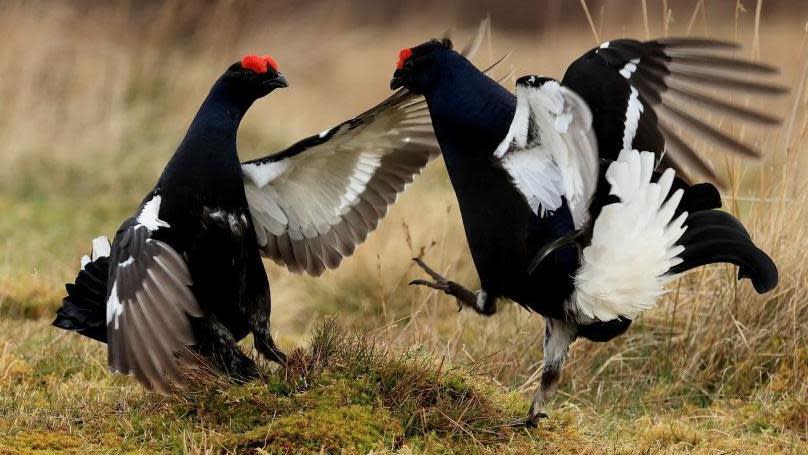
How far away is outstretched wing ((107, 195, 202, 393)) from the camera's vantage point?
3.57m

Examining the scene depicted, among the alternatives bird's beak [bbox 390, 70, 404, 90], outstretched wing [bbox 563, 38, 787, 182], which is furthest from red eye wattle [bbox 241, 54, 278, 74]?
outstretched wing [bbox 563, 38, 787, 182]

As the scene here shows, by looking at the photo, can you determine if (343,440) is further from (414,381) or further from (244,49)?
(244,49)

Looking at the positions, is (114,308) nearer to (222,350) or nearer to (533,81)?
(222,350)

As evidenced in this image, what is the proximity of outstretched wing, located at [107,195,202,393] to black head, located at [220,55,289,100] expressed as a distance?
800mm

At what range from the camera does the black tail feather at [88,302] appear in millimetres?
4215

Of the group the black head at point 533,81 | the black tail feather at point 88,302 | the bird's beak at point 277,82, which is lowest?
the black tail feather at point 88,302

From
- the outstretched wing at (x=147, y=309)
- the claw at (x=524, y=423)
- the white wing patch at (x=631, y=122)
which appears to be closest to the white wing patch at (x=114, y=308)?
the outstretched wing at (x=147, y=309)

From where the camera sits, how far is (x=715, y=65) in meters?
3.98

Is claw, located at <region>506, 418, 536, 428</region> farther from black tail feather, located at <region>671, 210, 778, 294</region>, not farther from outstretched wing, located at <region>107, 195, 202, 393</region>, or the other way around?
outstretched wing, located at <region>107, 195, 202, 393</region>

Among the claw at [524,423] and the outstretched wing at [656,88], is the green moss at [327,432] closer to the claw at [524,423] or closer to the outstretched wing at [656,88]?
the claw at [524,423]

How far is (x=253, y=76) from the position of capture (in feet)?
14.7

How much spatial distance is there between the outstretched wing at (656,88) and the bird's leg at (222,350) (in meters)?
1.53

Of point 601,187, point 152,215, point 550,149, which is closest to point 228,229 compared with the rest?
point 152,215

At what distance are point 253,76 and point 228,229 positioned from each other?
64 centimetres
